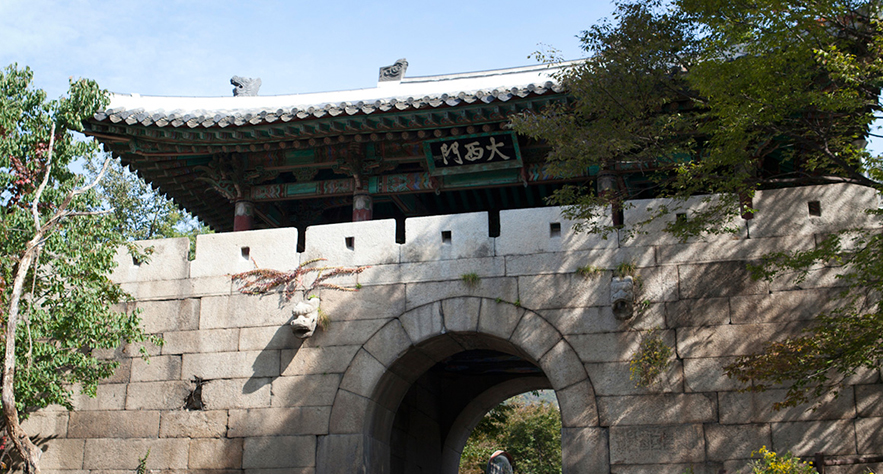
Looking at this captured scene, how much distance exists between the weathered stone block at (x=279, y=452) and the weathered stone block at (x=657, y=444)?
3106 millimetres

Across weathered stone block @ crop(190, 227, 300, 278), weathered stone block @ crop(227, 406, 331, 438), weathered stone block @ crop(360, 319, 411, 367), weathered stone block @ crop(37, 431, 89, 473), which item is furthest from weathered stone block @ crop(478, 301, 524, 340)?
weathered stone block @ crop(37, 431, 89, 473)

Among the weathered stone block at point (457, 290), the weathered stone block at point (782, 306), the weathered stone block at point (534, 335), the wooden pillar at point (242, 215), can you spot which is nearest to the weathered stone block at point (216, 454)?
the weathered stone block at point (457, 290)

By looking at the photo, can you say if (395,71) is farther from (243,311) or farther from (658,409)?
(658,409)

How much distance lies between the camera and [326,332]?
8984mm

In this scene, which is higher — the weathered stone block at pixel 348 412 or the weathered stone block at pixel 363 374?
the weathered stone block at pixel 363 374

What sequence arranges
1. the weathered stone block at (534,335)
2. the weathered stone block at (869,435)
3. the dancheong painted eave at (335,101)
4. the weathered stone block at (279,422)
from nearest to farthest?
the weathered stone block at (869,435) < the weathered stone block at (534,335) < the weathered stone block at (279,422) < the dancheong painted eave at (335,101)

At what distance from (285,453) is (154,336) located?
211cm

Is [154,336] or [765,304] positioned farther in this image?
[154,336]

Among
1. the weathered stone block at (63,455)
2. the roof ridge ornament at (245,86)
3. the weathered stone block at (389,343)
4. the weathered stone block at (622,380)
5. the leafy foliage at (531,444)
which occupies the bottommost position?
the leafy foliage at (531,444)

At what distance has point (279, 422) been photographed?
8727 millimetres

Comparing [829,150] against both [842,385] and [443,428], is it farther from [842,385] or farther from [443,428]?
[443,428]

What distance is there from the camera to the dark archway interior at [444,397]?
445 inches

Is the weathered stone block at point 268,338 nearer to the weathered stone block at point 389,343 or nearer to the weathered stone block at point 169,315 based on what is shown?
the weathered stone block at point 169,315

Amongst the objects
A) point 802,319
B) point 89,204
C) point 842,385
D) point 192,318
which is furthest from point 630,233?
point 89,204
